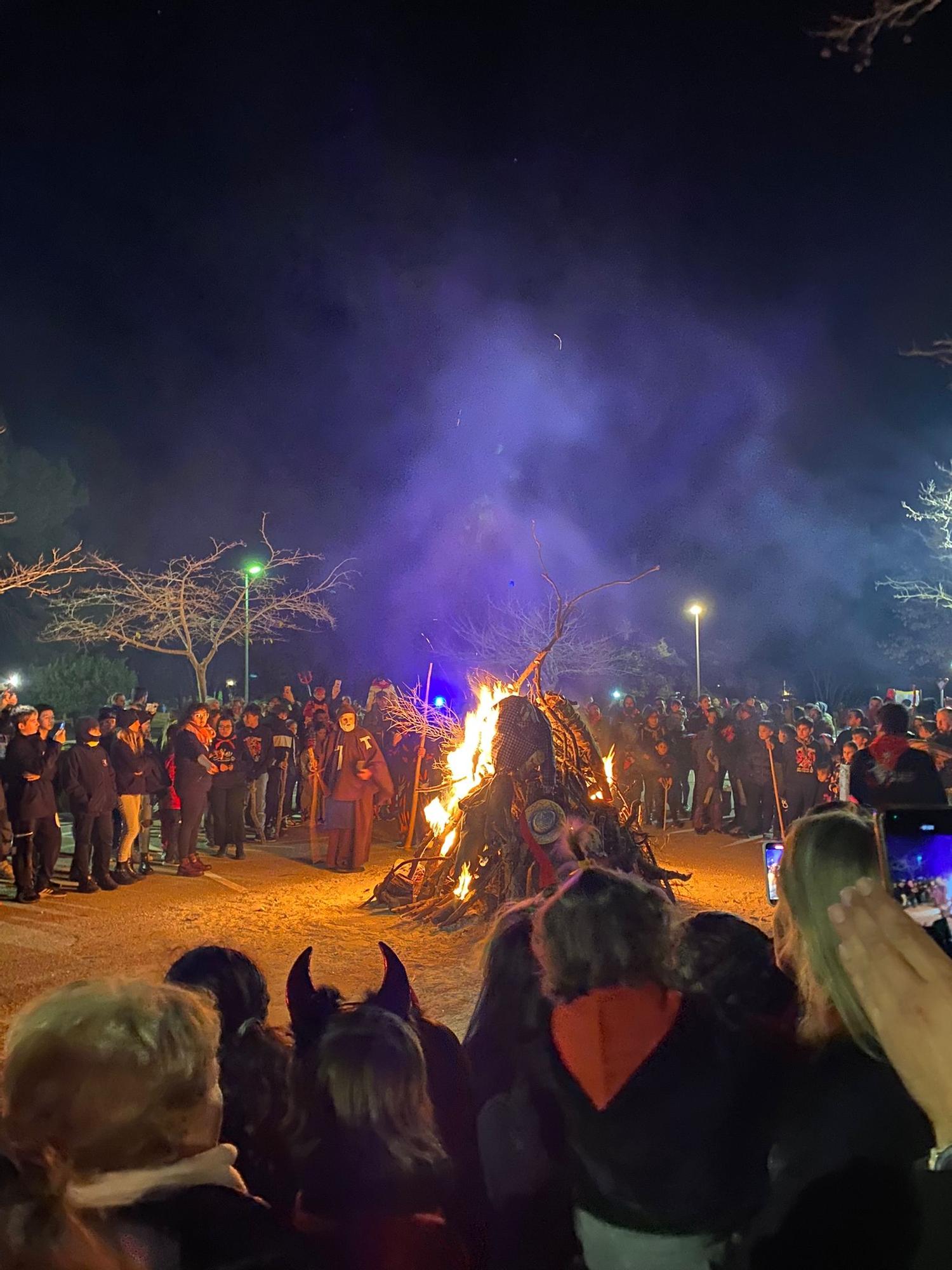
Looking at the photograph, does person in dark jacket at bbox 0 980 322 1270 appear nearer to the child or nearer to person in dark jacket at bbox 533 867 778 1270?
person in dark jacket at bbox 533 867 778 1270

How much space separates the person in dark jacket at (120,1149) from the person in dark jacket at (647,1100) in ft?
2.24

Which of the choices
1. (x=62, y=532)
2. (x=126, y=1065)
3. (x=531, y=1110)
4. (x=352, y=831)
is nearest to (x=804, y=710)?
(x=352, y=831)

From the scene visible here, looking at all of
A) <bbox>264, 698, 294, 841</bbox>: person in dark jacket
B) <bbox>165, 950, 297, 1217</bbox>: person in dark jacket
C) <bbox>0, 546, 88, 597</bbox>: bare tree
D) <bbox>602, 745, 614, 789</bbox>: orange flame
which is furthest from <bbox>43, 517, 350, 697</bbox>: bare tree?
<bbox>165, 950, 297, 1217</bbox>: person in dark jacket

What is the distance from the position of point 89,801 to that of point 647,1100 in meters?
9.16

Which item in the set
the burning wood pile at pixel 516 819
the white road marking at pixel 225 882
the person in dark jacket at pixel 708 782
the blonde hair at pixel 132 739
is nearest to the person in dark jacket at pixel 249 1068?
the burning wood pile at pixel 516 819

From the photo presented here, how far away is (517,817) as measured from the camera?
9.00m

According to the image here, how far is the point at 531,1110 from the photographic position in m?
2.16

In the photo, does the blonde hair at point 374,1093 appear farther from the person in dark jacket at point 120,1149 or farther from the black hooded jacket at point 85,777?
the black hooded jacket at point 85,777

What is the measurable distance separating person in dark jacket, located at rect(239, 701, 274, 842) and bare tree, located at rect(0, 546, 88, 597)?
16.2 ft

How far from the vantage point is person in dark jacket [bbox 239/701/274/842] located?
12.5 m

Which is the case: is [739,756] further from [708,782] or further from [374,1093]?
[374,1093]

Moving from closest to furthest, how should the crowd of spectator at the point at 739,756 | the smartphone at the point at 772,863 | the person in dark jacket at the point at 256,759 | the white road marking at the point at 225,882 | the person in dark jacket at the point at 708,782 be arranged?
the smartphone at the point at 772,863 < the white road marking at the point at 225,882 < the person in dark jacket at the point at 256,759 < the crowd of spectator at the point at 739,756 < the person in dark jacket at the point at 708,782

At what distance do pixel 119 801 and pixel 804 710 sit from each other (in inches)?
392

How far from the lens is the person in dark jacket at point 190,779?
440 inches
